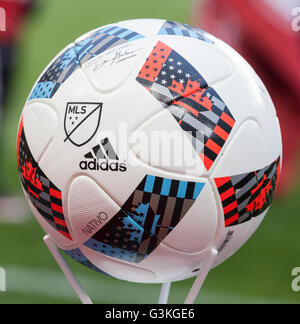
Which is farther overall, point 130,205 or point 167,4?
point 167,4

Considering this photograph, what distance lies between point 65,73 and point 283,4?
4613 mm

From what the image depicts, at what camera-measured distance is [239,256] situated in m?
5.57

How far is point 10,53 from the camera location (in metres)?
6.69

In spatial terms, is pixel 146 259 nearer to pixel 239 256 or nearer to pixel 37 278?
pixel 37 278

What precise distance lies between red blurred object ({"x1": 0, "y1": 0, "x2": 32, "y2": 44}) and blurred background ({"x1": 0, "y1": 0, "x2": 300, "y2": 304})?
1 cm

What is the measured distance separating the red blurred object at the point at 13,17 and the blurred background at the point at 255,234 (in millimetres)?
11

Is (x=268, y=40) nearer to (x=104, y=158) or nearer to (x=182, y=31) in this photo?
(x=182, y=31)

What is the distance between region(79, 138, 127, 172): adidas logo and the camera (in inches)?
73.9

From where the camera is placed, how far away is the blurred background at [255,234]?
15.6ft

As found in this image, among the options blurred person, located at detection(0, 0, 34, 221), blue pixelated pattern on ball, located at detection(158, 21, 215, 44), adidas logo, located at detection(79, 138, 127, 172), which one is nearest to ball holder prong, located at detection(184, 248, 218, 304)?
adidas logo, located at detection(79, 138, 127, 172)

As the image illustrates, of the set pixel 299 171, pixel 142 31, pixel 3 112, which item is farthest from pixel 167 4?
pixel 142 31

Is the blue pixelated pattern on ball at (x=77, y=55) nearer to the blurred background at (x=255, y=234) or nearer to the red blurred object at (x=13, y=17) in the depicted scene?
the blurred background at (x=255, y=234)

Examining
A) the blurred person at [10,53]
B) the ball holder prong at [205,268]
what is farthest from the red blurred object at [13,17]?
the ball holder prong at [205,268]
